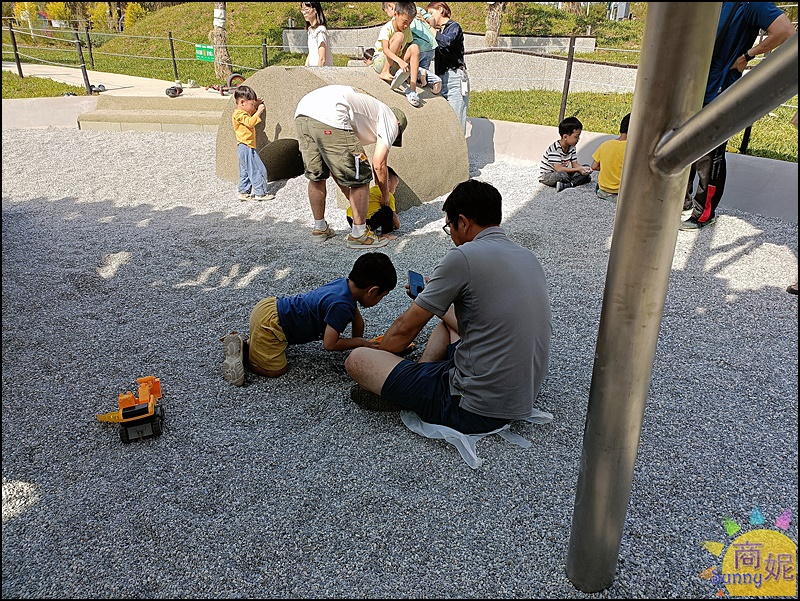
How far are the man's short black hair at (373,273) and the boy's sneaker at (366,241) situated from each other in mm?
2094

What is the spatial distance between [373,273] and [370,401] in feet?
2.10

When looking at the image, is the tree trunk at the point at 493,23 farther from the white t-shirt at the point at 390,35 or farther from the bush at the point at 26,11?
the bush at the point at 26,11

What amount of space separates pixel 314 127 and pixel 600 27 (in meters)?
17.3

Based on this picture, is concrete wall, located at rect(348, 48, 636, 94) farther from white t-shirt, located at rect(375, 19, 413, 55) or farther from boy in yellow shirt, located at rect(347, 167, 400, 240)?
boy in yellow shirt, located at rect(347, 167, 400, 240)

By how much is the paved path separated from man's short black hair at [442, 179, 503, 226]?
3.02m

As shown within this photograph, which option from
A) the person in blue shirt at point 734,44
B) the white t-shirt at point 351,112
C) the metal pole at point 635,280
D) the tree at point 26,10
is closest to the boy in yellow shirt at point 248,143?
the white t-shirt at point 351,112

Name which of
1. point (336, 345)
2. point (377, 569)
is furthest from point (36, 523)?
point (336, 345)

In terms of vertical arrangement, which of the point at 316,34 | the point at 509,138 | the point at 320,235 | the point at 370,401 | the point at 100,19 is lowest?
the point at 320,235

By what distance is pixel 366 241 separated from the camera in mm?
5254

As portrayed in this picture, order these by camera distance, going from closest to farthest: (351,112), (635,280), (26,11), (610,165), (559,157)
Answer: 1. (635,280)
2. (351,112)
3. (610,165)
4. (559,157)
5. (26,11)

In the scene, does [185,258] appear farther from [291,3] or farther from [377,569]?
[291,3]

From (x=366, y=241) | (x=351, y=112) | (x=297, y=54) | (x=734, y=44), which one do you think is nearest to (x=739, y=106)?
(x=351, y=112)

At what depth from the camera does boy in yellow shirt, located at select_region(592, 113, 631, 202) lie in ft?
20.7

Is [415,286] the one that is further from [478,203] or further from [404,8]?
[404,8]
